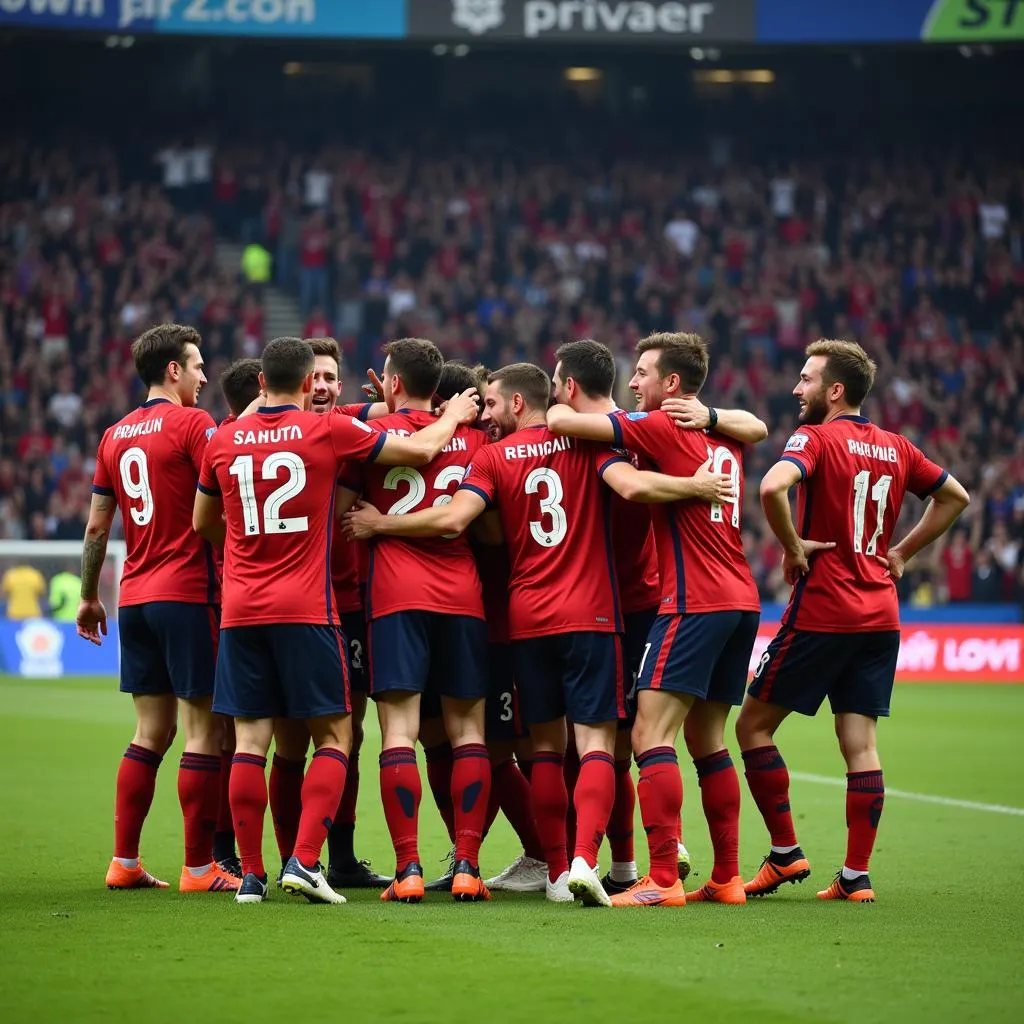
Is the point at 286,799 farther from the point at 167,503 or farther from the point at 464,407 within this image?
the point at 464,407

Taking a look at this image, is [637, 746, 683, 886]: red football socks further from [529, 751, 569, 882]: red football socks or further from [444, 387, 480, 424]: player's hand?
[444, 387, 480, 424]: player's hand

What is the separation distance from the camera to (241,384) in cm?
779

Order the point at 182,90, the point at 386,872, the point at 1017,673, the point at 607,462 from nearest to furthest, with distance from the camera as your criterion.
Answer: the point at 607,462, the point at 386,872, the point at 1017,673, the point at 182,90

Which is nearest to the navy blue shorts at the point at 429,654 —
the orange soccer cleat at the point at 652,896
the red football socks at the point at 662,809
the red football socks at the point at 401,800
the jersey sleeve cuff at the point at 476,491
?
the red football socks at the point at 401,800

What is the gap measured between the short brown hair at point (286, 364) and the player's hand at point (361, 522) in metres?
0.60

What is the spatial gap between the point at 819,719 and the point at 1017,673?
6138 mm

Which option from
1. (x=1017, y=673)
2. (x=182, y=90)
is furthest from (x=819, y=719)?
(x=182, y=90)

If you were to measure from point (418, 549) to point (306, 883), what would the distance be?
4.83ft

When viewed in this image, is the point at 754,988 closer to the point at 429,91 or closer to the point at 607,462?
the point at 607,462

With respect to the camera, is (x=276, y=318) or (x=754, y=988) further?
(x=276, y=318)

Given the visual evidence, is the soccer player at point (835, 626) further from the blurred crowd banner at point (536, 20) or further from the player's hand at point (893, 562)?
the blurred crowd banner at point (536, 20)

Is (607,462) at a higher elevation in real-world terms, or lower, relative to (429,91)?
lower

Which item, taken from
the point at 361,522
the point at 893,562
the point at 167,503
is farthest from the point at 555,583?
the point at 167,503

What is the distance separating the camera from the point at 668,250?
109 ft
